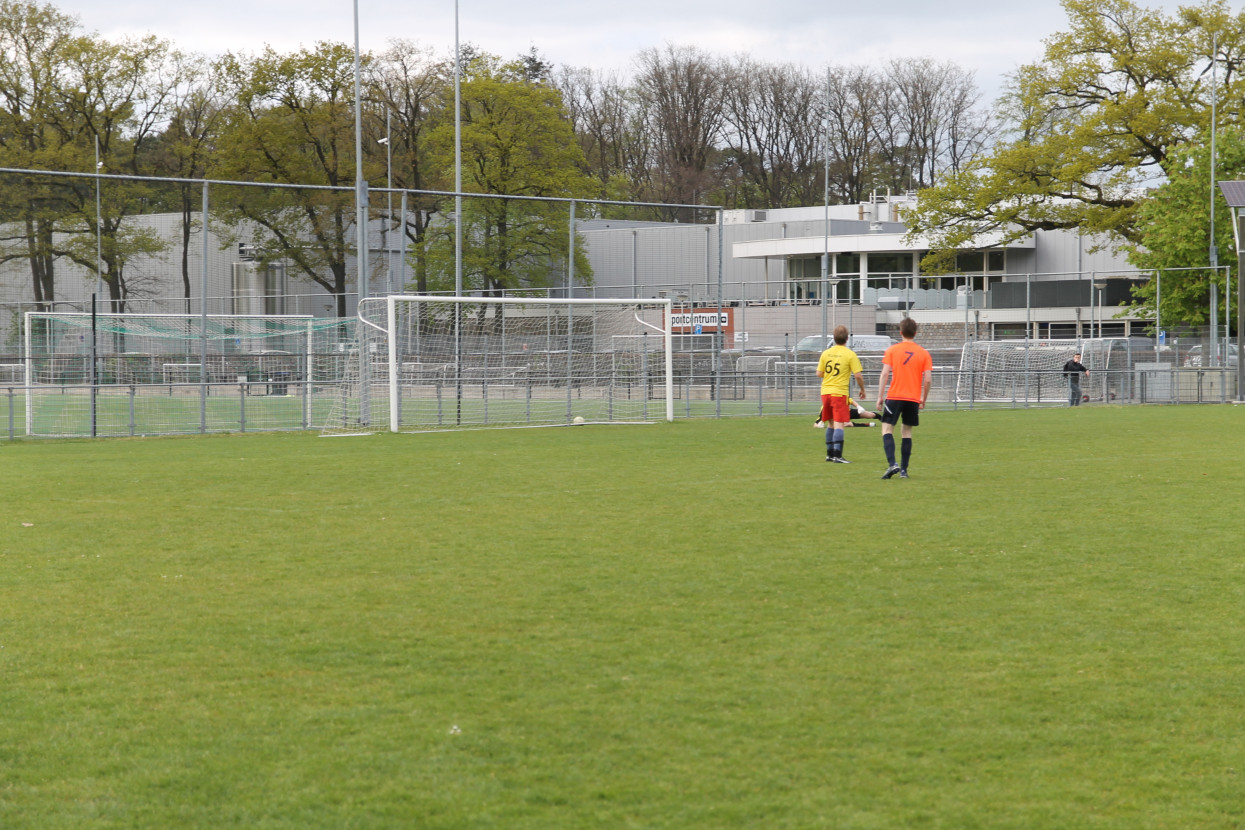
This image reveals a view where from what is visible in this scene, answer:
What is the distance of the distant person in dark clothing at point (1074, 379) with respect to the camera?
33.5 meters

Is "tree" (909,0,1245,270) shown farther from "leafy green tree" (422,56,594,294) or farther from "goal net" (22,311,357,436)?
"goal net" (22,311,357,436)

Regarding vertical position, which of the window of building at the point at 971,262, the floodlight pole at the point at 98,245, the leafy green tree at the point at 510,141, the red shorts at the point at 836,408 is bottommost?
the red shorts at the point at 836,408

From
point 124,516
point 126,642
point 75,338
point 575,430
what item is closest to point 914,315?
point 575,430

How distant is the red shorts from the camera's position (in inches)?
621

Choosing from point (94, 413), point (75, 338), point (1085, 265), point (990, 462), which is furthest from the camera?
point (1085, 265)

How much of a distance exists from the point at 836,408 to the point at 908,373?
187cm

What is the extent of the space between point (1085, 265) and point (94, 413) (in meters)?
48.6

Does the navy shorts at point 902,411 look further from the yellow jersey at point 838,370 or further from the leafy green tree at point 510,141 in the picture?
the leafy green tree at point 510,141

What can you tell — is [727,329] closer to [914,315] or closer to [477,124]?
[914,315]

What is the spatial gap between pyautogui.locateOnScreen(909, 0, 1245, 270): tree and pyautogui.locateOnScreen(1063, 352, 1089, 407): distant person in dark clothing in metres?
14.1

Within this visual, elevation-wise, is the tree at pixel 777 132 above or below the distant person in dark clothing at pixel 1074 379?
above

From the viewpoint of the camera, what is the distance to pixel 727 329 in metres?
36.0

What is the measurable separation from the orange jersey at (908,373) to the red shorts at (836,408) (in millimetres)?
1643

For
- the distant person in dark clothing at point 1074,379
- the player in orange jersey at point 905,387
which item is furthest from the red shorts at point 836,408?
the distant person in dark clothing at point 1074,379
